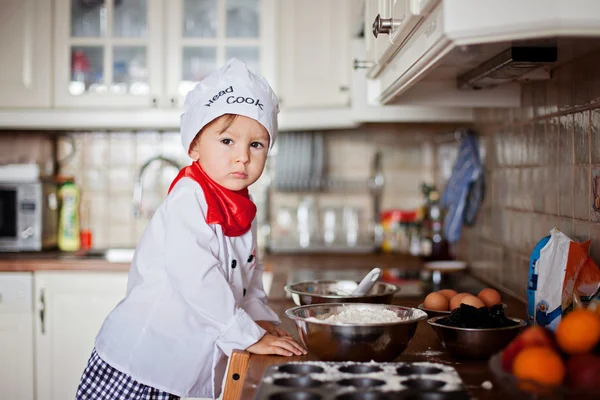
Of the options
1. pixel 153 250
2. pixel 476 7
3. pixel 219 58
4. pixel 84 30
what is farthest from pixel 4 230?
pixel 476 7

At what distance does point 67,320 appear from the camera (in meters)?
2.87

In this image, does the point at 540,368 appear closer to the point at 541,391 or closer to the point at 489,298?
the point at 541,391

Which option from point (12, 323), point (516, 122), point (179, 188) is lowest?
point (12, 323)

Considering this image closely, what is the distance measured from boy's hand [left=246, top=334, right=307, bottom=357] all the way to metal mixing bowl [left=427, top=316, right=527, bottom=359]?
276mm

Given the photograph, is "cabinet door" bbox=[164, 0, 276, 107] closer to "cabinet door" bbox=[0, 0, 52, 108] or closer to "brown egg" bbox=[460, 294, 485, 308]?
"cabinet door" bbox=[0, 0, 52, 108]

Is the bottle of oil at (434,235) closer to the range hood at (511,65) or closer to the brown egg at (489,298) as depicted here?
the range hood at (511,65)

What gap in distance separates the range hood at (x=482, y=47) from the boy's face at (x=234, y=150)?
0.33m

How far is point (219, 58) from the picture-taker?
3.11 metres

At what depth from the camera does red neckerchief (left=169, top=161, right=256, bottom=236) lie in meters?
1.46

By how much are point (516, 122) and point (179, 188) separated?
1.05 meters

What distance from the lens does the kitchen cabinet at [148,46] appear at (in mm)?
3090

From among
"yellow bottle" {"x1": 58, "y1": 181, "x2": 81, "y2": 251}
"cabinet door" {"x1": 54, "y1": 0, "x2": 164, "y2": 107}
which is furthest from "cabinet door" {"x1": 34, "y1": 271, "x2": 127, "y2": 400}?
"cabinet door" {"x1": 54, "y1": 0, "x2": 164, "y2": 107}

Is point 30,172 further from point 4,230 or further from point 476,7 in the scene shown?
point 476,7

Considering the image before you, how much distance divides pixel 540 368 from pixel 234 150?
2.82 ft
